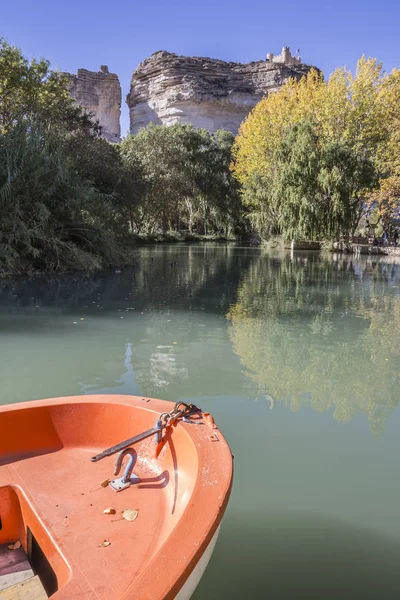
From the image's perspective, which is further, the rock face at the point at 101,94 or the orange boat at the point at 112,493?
the rock face at the point at 101,94

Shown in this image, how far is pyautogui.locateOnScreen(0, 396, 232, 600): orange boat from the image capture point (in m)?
1.61

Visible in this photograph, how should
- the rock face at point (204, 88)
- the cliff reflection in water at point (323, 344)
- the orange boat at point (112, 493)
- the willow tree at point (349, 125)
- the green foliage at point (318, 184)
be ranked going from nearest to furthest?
the orange boat at point (112, 493)
the cliff reflection in water at point (323, 344)
the green foliage at point (318, 184)
the willow tree at point (349, 125)
the rock face at point (204, 88)

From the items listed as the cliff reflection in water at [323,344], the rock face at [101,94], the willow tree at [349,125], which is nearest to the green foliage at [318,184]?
the willow tree at [349,125]

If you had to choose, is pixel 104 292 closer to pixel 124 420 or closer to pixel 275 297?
pixel 275 297

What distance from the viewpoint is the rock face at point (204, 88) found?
5544 centimetres

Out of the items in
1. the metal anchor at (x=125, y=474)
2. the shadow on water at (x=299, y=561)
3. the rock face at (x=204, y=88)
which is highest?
the rock face at (x=204, y=88)

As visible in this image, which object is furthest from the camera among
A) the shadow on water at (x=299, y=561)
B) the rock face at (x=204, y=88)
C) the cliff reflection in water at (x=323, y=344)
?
the rock face at (x=204, y=88)

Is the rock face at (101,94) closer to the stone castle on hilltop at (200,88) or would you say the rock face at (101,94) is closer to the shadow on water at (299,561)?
the stone castle on hilltop at (200,88)

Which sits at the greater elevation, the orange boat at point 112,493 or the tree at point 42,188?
the tree at point 42,188

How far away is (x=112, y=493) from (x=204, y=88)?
58798mm

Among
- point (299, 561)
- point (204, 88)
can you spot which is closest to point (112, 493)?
point (299, 561)

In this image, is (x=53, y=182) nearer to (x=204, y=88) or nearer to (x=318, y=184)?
(x=318, y=184)

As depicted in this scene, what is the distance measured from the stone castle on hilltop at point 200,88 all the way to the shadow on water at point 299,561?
56753mm

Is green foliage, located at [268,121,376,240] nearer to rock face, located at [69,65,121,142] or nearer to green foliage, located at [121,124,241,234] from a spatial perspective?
green foliage, located at [121,124,241,234]
